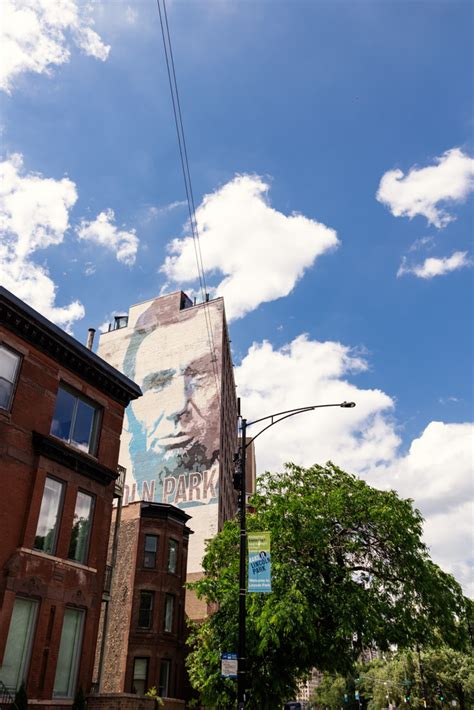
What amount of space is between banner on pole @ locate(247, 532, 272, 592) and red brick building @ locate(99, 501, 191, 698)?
2305 cm

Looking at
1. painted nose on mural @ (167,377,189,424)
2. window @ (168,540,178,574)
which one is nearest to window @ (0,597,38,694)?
window @ (168,540,178,574)

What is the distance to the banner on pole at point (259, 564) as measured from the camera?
14.4 metres

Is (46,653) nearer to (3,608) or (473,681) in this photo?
(3,608)

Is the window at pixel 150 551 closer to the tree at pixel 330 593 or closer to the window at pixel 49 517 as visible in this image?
the tree at pixel 330 593

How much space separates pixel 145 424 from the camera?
62.8 metres

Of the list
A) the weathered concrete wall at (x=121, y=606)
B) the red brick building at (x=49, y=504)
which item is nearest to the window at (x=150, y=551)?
the weathered concrete wall at (x=121, y=606)

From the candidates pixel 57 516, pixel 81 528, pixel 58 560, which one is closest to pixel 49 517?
pixel 57 516

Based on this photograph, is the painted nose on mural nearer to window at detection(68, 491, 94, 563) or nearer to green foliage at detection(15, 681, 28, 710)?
window at detection(68, 491, 94, 563)

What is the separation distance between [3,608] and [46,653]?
2474 millimetres

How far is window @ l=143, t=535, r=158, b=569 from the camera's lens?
36.7m

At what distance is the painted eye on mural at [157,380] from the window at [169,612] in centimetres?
3032

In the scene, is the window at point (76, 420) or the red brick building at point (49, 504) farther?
the window at point (76, 420)

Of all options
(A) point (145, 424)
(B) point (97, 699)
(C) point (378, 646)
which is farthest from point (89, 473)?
(A) point (145, 424)

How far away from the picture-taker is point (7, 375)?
18984 millimetres
